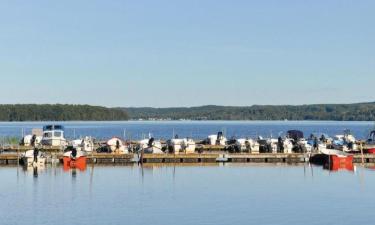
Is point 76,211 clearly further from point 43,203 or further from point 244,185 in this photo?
point 244,185

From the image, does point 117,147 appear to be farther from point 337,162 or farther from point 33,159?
point 337,162

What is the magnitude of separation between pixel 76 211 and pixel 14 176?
22.0 meters

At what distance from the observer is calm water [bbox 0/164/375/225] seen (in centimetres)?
4403

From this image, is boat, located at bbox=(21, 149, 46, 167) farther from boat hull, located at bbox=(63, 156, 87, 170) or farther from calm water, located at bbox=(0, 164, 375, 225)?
boat hull, located at bbox=(63, 156, 87, 170)

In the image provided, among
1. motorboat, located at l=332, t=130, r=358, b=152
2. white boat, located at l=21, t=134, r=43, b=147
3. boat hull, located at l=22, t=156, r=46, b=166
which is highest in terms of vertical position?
white boat, located at l=21, t=134, r=43, b=147

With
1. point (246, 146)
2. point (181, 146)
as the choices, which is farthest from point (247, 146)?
point (181, 146)

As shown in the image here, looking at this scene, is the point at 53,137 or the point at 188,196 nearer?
the point at 188,196

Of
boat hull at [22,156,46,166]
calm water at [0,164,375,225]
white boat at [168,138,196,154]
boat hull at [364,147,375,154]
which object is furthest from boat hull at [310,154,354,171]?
boat hull at [22,156,46,166]

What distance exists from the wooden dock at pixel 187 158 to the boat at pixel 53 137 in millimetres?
11021

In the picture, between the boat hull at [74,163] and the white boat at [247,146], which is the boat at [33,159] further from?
the white boat at [247,146]

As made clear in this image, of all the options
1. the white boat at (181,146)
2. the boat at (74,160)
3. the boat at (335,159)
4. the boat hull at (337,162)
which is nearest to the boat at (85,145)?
the boat at (74,160)

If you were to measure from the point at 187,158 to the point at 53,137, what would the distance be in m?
19.0

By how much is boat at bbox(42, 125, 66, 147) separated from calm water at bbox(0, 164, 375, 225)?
16788 mm

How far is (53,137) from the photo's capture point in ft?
300
